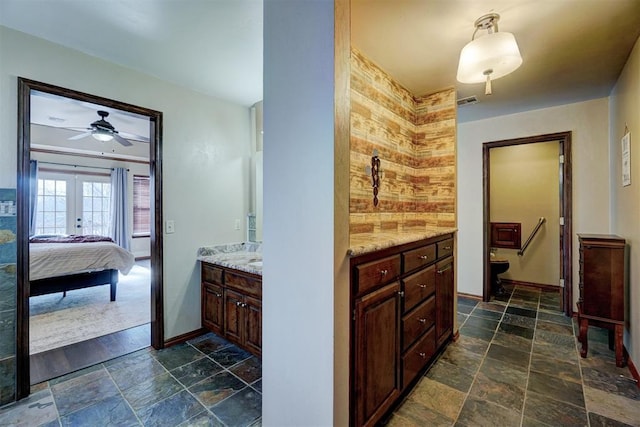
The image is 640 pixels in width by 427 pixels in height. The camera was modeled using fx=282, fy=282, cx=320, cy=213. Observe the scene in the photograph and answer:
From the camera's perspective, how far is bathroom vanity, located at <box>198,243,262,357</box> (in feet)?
7.44

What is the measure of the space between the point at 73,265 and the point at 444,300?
4.45m

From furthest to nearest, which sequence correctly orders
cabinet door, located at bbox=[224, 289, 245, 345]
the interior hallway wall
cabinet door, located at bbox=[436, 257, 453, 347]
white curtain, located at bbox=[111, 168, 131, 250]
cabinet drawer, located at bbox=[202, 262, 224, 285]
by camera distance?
1. white curtain, located at bbox=[111, 168, 131, 250]
2. cabinet drawer, located at bbox=[202, 262, 224, 285]
3. cabinet door, located at bbox=[224, 289, 245, 345]
4. cabinet door, located at bbox=[436, 257, 453, 347]
5. the interior hallway wall

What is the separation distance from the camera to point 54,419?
1.72 m

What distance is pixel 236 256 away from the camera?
2805 mm

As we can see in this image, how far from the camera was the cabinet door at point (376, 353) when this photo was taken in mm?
1380

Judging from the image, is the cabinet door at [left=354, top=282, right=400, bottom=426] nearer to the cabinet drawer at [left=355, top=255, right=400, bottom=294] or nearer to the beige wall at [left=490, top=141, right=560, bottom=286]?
the cabinet drawer at [left=355, top=255, right=400, bottom=294]

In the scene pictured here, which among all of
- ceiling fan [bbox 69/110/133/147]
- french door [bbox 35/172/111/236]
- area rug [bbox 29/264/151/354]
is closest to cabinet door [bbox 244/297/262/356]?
area rug [bbox 29/264/151/354]

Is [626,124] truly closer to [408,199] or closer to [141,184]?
[408,199]

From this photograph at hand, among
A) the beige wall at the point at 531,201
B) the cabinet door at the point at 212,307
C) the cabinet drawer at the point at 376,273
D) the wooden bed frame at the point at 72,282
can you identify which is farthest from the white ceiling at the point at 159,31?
the beige wall at the point at 531,201

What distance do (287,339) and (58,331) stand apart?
3.11 meters

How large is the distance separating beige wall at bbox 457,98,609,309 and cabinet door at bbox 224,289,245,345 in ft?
10.3

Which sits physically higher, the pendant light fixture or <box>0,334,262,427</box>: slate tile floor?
the pendant light fixture

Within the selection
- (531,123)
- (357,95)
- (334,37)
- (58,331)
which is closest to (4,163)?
(58,331)

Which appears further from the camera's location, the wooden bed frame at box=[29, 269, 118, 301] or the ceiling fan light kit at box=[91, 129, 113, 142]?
the ceiling fan light kit at box=[91, 129, 113, 142]
